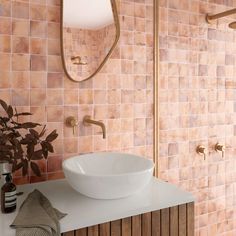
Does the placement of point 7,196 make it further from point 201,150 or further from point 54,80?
point 201,150

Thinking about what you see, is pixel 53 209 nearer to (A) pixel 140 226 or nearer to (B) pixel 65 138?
(A) pixel 140 226

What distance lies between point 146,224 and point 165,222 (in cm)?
10

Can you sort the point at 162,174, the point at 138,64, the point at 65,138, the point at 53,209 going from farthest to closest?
the point at 162,174 < the point at 138,64 < the point at 65,138 < the point at 53,209

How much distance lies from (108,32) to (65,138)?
2.09ft

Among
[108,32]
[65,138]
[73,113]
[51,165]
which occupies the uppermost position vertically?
[108,32]

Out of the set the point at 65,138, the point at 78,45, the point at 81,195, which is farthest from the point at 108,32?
the point at 81,195

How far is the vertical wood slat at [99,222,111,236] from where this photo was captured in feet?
3.98

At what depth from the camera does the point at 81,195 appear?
1.42 meters

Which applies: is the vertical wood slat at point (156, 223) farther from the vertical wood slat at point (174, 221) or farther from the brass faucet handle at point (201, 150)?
the brass faucet handle at point (201, 150)

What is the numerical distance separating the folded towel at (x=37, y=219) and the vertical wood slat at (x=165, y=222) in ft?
1.42

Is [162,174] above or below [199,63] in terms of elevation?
below

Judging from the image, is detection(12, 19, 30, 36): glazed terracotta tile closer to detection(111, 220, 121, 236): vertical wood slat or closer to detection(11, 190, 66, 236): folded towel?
detection(11, 190, 66, 236): folded towel

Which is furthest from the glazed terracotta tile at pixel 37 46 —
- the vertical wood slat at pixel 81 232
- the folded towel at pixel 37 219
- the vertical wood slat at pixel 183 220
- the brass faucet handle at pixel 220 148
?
the brass faucet handle at pixel 220 148

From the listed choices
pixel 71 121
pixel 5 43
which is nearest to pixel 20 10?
pixel 5 43
